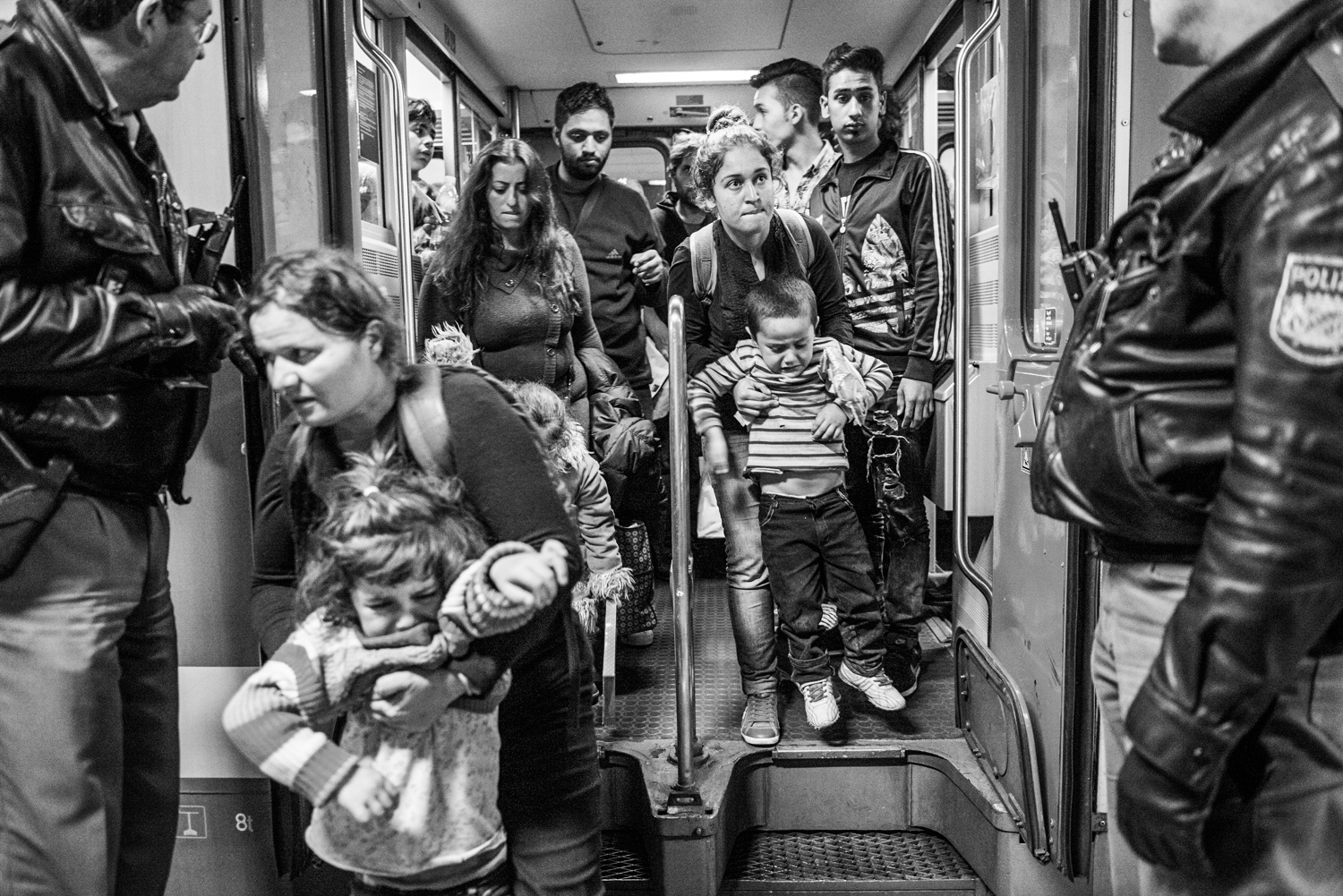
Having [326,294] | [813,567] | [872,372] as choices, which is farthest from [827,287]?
[326,294]

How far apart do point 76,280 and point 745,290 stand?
1838mm

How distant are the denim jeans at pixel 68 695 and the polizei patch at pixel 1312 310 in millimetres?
1675

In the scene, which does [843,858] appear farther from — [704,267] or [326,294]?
[326,294]

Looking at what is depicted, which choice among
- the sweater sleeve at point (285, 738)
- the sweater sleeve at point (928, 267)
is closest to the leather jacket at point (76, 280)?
the sweater sleeve at point (285, 738)

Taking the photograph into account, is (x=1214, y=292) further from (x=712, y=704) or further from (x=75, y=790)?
(x=712, y=704)

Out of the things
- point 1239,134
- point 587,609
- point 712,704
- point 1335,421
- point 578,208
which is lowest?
point 712,704

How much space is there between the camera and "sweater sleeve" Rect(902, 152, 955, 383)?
11.4 ft

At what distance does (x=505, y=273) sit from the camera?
3.18 meters

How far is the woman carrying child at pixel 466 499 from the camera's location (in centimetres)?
152

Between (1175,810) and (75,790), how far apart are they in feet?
5.06

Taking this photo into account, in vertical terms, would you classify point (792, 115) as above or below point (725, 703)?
above

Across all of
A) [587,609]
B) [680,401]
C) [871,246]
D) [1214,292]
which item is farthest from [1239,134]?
[871,246]

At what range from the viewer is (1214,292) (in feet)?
3.95

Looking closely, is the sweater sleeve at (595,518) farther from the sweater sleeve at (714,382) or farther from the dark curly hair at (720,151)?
the dark curly hair at (720,151)
